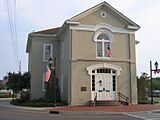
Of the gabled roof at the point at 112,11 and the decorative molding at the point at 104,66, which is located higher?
the gabled roof at the point at 112,11

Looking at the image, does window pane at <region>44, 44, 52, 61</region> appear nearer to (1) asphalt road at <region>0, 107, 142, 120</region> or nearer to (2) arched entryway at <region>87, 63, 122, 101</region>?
(2) arched entryway at <region>87, 63, 122, 101</region>

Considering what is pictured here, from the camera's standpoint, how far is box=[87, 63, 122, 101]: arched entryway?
2841 cm

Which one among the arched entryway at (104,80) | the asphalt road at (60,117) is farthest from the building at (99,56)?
the asphalt road at (60,117)

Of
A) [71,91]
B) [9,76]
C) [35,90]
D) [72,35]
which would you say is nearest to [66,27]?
[72,35]

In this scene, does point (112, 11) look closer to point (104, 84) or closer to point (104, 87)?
point (104, 84)

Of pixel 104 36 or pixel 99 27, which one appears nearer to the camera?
pixel 99 27

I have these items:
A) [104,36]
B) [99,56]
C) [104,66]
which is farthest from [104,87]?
[104,36]

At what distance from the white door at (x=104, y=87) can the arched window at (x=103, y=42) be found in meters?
2.11

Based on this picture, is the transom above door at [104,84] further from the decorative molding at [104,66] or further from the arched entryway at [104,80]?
the decorative molding at [104,66]

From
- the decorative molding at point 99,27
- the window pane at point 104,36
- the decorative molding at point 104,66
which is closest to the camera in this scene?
the decorative molding at point 104,66

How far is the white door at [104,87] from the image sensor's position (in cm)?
2848

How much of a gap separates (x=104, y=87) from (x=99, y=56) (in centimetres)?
299

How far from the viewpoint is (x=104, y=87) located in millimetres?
28688

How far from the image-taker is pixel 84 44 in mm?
28531
